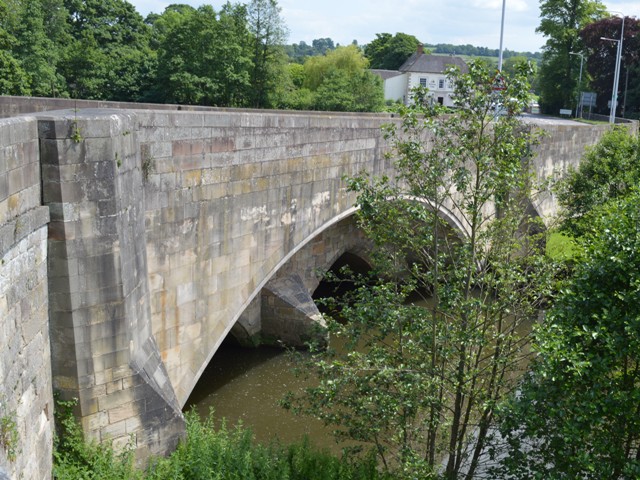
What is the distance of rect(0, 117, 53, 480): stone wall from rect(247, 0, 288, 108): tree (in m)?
33.4

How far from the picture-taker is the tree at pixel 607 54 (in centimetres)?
4906

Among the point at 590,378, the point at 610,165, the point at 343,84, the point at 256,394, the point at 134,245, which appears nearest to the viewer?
the point at 590,378

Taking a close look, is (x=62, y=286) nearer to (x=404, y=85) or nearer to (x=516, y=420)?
(x=516, y=420)

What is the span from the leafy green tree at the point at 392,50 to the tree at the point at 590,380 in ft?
240

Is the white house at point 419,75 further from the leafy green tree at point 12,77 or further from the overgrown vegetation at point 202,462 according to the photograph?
the overgrown vegetation at point 202,462

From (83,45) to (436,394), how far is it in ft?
114

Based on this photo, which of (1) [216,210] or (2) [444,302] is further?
(1) [216,210]

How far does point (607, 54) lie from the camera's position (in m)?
50.5

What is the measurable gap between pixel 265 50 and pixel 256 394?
99.9ft

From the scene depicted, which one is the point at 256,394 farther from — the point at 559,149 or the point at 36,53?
the point at 36,53

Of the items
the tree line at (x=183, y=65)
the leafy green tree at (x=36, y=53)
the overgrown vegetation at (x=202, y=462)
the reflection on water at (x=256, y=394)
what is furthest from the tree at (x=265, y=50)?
the overgrown vegetation at (x=202, y=462)

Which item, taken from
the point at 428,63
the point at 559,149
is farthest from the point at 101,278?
the point at 428,63

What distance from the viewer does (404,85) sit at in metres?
69.2

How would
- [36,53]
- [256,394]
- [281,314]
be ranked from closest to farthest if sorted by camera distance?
[256,394]
[281,314]
[36,53]
